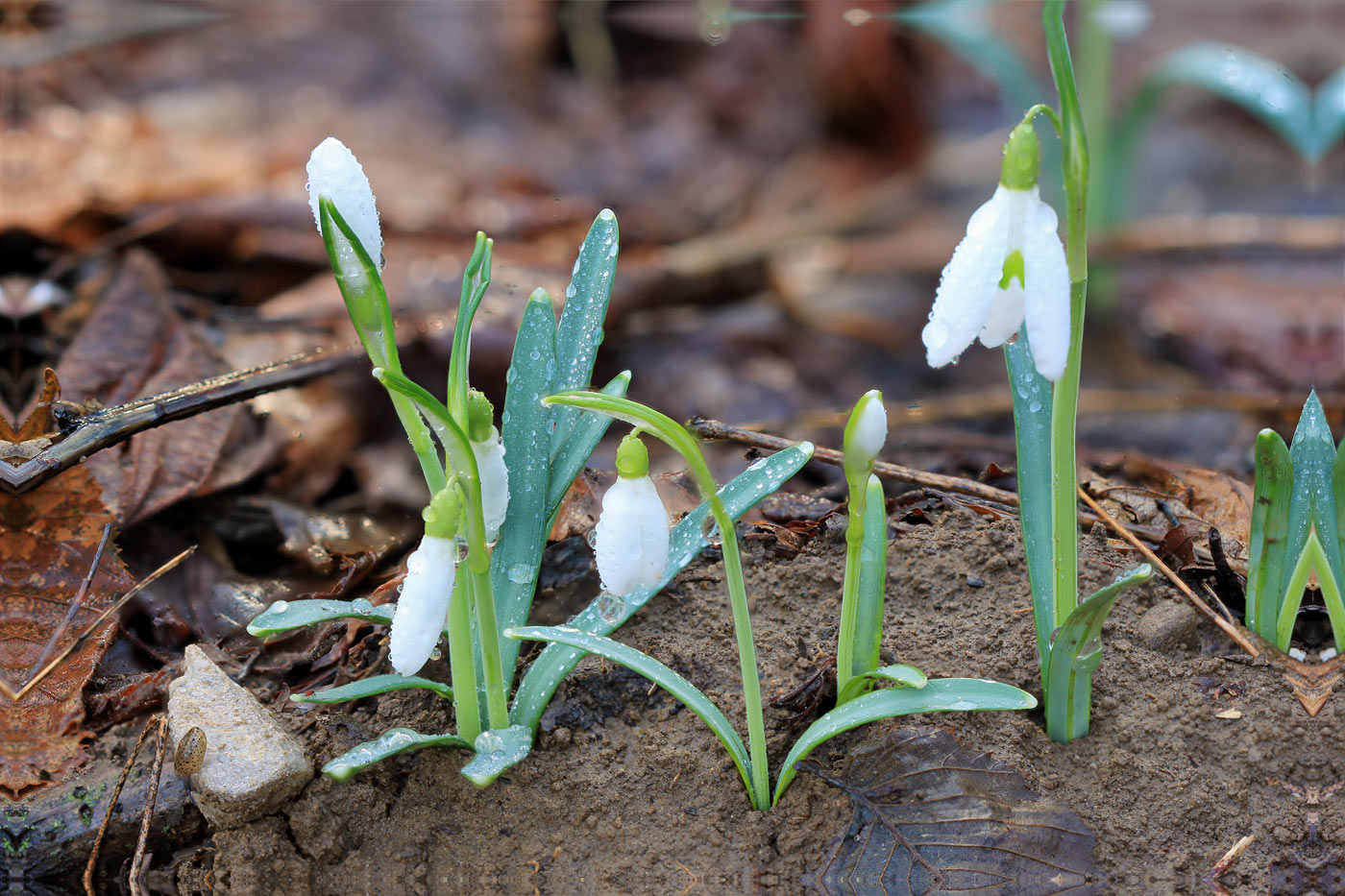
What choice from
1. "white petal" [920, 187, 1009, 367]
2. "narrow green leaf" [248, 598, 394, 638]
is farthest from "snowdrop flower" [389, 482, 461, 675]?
"white petal" [920, 187, 1009, 367]

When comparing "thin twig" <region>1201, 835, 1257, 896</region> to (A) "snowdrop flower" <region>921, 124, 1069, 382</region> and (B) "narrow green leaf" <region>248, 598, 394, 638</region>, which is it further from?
(B) "narrow green leaf" <region>248, 598, 394, 638</region>

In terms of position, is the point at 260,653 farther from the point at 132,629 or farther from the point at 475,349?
the point at 475,349

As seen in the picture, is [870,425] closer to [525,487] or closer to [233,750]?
[525,487]

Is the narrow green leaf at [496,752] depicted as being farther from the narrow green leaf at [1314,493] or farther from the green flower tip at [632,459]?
the narrow green leaf at [1314,493]

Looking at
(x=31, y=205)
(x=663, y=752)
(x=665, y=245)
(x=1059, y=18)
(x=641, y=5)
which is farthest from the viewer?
(x=641, y=5)

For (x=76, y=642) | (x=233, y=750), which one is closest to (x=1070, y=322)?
(x=233, y=750)

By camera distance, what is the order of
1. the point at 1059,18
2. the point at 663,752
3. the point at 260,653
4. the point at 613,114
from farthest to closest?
the point at 613,114
the point at 260,653
the point at 663,752
the point at 1059,18

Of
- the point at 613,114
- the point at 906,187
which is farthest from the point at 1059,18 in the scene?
the point at 613,114
